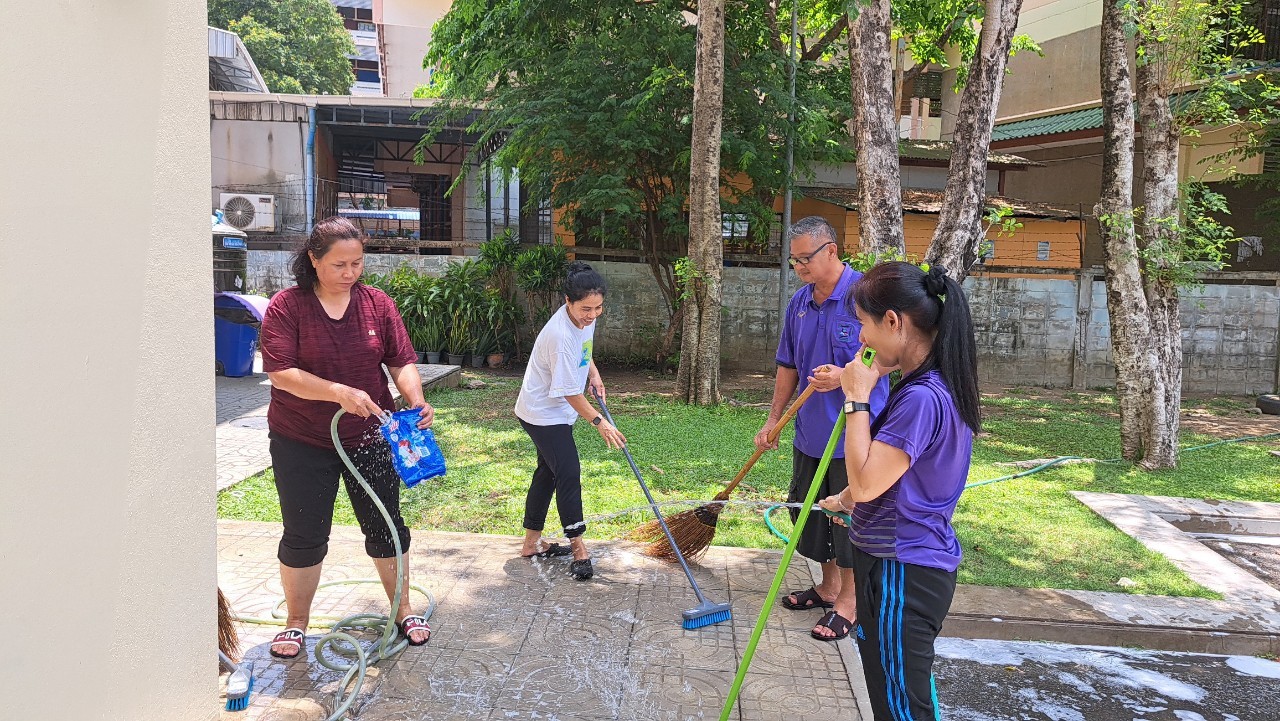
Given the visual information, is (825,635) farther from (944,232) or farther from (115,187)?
Result: (944,232)

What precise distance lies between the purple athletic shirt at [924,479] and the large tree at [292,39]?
100 ft

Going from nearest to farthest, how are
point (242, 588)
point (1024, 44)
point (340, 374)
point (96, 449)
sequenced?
1. point (96, 449)
2. point (340, 374)
3. point (242, 588)
4. point (1024, 44)

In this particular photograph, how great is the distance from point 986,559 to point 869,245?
3136 mm

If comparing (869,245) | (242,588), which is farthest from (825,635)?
(869,245)

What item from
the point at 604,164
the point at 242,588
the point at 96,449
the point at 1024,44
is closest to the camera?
the point at 96,449

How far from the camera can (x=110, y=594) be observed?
2410 mm

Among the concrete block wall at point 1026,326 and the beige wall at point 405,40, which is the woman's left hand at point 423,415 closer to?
the concrete block wall at point 1026,326

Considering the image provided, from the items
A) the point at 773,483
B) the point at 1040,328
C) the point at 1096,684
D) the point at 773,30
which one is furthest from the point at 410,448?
the point at 1040,328

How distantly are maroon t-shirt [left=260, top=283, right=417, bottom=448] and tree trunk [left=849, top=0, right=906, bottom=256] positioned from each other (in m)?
4.89

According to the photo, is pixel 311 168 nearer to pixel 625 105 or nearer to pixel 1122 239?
pixel 625 105

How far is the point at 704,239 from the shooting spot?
9.96 metres

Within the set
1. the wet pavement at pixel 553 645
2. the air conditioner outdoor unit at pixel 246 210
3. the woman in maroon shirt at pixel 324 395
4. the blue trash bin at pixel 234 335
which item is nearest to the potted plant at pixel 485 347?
the blue trash bin at pixel 234 335

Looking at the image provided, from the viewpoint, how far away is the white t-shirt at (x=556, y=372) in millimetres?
4191

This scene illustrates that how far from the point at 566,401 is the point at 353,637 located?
57.8 inches
